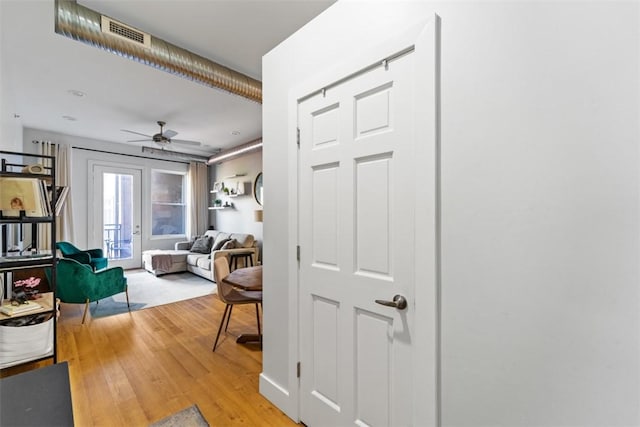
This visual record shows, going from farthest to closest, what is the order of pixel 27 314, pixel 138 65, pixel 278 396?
pixel 138 65 → pixel 27 314 → pixel 278 396

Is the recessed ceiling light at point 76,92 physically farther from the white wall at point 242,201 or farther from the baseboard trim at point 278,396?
the baseboard trim at point 278,396

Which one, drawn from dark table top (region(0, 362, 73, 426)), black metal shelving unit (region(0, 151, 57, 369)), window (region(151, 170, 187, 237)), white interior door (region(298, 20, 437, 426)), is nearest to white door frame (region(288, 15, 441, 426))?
white interior door (region(298, 20, 437, 426))

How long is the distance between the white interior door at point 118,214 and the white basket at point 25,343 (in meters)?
4.41

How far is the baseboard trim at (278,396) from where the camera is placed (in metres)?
1.81

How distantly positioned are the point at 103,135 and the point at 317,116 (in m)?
5.85

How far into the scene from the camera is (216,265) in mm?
2867

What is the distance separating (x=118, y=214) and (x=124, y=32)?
524 cm

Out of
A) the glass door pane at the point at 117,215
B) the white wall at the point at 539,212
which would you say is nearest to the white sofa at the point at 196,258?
the glass door pane at the point at 117,215

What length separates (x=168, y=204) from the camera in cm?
707

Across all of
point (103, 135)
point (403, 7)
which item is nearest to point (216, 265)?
point (403, 7)

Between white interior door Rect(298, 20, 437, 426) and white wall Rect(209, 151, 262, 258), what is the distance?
4397 mm

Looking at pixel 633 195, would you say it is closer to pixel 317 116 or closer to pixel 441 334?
pixel 441 334

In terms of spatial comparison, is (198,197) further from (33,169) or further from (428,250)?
(428,250)

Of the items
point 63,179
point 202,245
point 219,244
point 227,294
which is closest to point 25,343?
point 227,294
